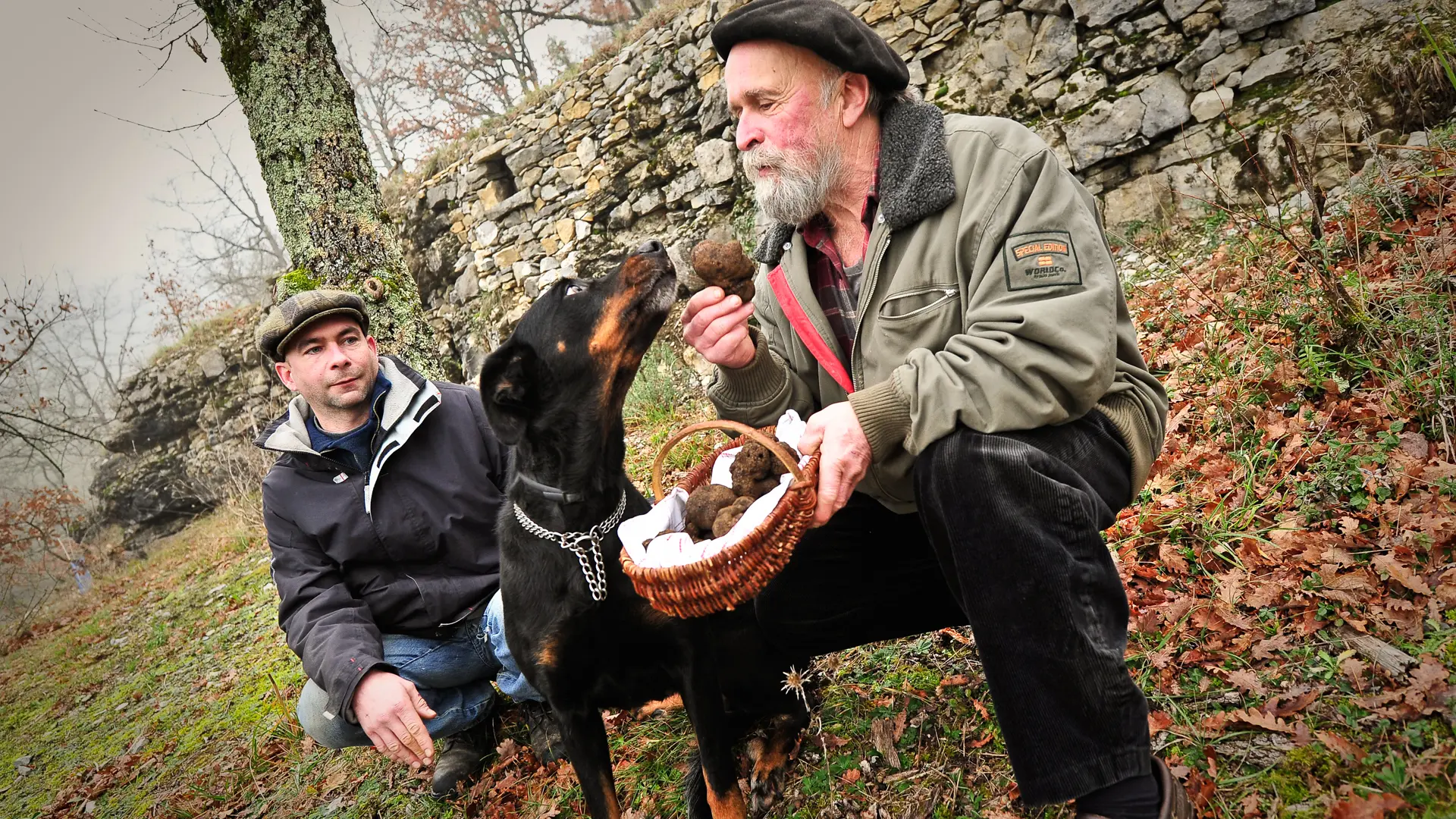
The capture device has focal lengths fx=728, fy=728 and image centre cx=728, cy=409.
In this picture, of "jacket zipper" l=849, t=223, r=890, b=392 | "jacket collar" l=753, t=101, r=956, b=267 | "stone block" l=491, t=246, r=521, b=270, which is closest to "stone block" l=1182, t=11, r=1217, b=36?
"jacket collar" l=753, t=101, r=956, b=267

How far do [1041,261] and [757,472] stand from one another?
905 millimetres

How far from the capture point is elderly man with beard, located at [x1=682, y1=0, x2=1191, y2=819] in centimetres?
151

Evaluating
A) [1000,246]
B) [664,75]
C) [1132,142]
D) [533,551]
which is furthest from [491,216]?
[1000,246]

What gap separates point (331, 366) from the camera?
3.05m

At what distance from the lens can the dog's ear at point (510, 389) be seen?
2.23 m

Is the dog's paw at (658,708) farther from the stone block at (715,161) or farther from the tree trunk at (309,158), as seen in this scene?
the stone block at (715,161)

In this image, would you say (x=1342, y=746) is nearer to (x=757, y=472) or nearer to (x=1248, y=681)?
(x=1248, y=681)

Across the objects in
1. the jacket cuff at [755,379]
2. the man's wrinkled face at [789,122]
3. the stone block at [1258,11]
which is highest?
the stone block at [1258,11]

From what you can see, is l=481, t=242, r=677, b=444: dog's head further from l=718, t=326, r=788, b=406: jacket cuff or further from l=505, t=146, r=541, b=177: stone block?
l=505, t=146, r=541, b=177: stone block

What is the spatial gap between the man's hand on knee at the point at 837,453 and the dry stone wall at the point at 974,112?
3296mm

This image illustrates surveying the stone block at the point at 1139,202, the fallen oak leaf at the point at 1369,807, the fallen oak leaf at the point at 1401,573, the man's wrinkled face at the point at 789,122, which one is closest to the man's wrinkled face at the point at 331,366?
the man's wrinkled face at the point at 789,122

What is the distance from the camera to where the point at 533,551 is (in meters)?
2.33

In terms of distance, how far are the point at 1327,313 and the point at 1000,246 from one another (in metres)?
2.47

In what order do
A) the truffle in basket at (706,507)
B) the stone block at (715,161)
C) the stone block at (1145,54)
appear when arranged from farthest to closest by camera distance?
the stone block at (715,161), the stone block at (1145,54), the truffle in basket at (706,507)
